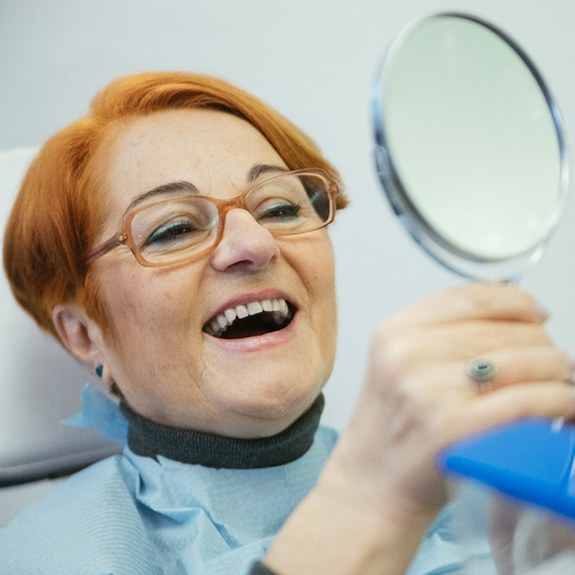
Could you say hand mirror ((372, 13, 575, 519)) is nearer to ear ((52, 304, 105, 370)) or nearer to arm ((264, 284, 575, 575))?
arm ((264, 284, 575, 575))

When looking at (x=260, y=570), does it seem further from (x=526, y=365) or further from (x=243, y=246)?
(x=243, y=246)

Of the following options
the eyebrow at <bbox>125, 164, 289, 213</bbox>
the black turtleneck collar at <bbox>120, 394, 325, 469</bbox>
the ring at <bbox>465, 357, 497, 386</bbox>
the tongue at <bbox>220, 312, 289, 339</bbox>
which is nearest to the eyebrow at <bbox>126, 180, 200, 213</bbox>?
the eyebrow at <bbox>125, 164, 289, 213</bbox>

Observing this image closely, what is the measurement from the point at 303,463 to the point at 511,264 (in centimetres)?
64

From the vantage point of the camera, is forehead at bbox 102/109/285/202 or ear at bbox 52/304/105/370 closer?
forehead at bbox 102/109/285/202

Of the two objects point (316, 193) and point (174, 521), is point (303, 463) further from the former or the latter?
point (316, 193)

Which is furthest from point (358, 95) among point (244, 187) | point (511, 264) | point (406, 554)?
point (406, 554)

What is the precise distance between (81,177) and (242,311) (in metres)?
0.34

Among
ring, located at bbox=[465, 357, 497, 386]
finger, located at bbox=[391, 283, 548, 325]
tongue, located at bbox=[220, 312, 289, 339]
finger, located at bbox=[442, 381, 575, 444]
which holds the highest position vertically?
finger, located at bbox=[391, 283, 548, 325]

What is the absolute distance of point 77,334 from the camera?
126 cm

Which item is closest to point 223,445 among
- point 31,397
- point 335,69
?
point 31,397

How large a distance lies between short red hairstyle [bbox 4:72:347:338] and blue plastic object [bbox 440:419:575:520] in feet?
2.37

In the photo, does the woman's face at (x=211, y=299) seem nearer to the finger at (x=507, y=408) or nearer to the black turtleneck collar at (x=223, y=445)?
the black turtleneck collar at (x=223, y=445)

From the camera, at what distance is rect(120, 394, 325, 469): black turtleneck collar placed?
44.3 inches

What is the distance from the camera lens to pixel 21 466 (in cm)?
149
